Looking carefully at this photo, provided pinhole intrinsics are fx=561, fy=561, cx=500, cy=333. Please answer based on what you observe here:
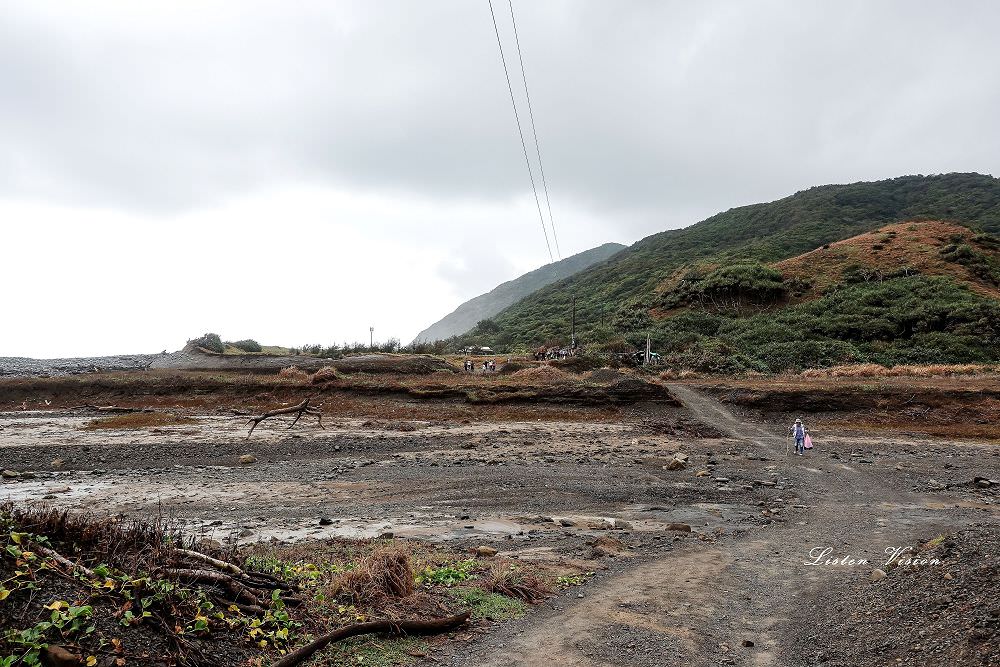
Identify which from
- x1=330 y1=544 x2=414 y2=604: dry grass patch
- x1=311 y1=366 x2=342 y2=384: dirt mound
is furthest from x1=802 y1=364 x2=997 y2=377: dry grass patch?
x1=330 y1=544 x2=414 y2=604: dry grass patch

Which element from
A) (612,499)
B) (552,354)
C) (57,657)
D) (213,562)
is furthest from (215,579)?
(552,354)

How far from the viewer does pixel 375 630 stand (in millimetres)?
5094

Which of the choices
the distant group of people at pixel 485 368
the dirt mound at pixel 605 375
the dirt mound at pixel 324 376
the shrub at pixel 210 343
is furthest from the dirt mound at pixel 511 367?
the shrub at pixel 210 343

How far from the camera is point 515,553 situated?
27.2ft

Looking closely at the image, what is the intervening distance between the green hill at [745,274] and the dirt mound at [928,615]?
109 feet

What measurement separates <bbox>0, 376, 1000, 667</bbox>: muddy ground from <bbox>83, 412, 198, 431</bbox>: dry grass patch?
69 centimetres

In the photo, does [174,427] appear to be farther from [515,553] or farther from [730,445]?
[730,445]

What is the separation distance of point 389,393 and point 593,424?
10.8 meters

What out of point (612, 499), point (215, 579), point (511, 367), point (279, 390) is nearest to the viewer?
point (215, 579)

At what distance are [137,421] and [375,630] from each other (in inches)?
928

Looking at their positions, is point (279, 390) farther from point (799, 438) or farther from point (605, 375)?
point (799, 438)

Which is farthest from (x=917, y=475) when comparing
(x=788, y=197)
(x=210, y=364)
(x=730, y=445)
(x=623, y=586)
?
(x=788, y=197)

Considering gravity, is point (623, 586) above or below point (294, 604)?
below

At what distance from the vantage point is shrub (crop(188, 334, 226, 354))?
46188 mm
